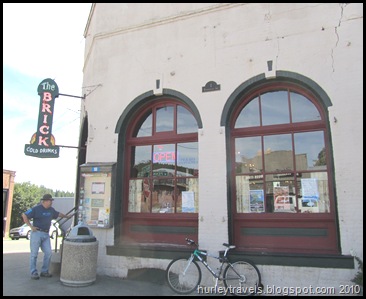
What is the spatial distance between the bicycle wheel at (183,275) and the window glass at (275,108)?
3226 millimetres

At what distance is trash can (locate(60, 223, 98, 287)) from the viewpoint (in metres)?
6.23

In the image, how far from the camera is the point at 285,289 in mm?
5918

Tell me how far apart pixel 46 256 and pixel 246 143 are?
487cm

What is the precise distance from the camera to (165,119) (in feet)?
25.7

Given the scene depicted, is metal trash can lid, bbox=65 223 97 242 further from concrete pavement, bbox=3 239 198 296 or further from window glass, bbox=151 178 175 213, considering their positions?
window glass, bbox=151 178 175 213

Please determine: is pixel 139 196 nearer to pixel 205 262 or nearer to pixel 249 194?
pixel 205 262

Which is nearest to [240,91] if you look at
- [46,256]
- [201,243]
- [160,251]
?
[201,243]

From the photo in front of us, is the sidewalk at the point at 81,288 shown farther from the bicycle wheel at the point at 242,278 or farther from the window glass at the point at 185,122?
the window glass at the point at 185,122

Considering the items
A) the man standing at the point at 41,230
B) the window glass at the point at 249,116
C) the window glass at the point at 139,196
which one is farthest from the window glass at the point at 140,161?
the window glass at the point at 249,116

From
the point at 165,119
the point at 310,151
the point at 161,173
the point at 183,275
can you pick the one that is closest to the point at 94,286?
the point at 183,275

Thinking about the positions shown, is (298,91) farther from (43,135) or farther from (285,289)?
(43,135)

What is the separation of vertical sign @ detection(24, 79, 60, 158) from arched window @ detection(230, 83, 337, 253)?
4390 millimetres

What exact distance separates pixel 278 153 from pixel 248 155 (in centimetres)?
61

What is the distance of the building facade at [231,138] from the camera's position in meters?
6.10
